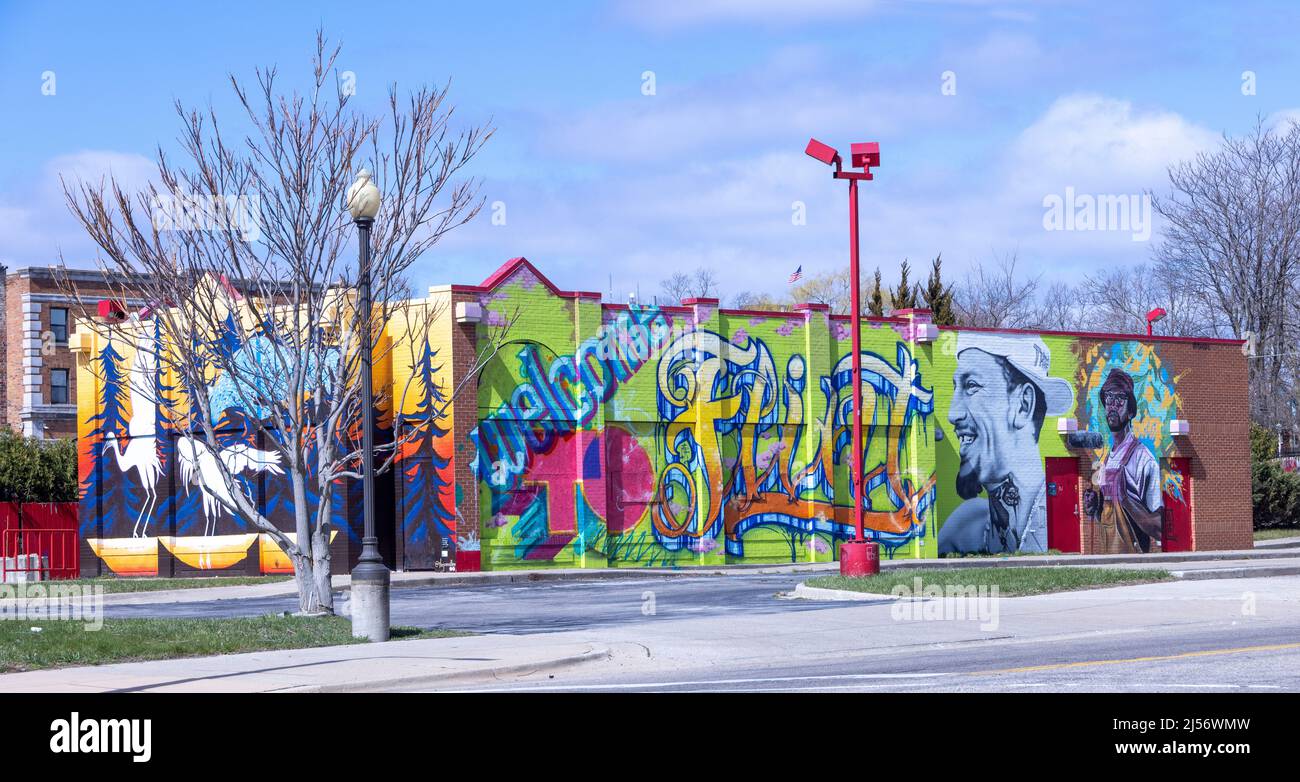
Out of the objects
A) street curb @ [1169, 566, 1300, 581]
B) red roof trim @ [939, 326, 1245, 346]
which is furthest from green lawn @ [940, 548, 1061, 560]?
street curb @ [1169, 566, 1300, 581]

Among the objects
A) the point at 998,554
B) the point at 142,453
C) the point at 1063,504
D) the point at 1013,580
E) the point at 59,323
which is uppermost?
the point at 59,323

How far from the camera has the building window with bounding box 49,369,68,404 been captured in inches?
2625

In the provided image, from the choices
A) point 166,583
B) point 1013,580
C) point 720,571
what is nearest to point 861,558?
point 1013,580

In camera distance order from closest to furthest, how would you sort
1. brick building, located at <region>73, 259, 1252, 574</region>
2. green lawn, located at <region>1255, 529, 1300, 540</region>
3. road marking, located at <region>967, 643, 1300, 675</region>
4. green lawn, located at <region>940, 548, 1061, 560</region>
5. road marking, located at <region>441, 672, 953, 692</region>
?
road marking, located at <region>441, 672, 953, 692</region> → road marking, located at <region>967, 643, 1300, 675</region> → brick building, located at <region>73, 259, 1252, 574</region> → green lawn, located at <region>940, 548, 1061, 560</region> → green lawn, located at <region>1255, 529, 1300, 540</region>

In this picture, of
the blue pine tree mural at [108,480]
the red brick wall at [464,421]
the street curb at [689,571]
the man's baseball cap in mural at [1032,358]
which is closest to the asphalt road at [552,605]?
the street curb at [689,571]

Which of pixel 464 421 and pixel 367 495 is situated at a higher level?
pixel 464 421

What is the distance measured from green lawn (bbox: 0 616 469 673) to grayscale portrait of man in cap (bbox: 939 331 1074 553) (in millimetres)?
23836

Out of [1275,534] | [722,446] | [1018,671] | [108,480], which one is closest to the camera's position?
[1018,671]

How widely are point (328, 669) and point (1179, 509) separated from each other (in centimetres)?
3370

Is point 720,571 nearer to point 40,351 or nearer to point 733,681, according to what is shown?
point 733,681

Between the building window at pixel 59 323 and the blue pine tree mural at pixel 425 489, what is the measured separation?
39.5 metres

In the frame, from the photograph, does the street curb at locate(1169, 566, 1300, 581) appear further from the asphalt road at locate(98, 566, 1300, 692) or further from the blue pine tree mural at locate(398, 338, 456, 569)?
the blue pine tree mural at locate(398, 338, 456, 569)

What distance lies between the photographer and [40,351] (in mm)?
65875

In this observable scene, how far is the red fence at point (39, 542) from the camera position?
110ft
